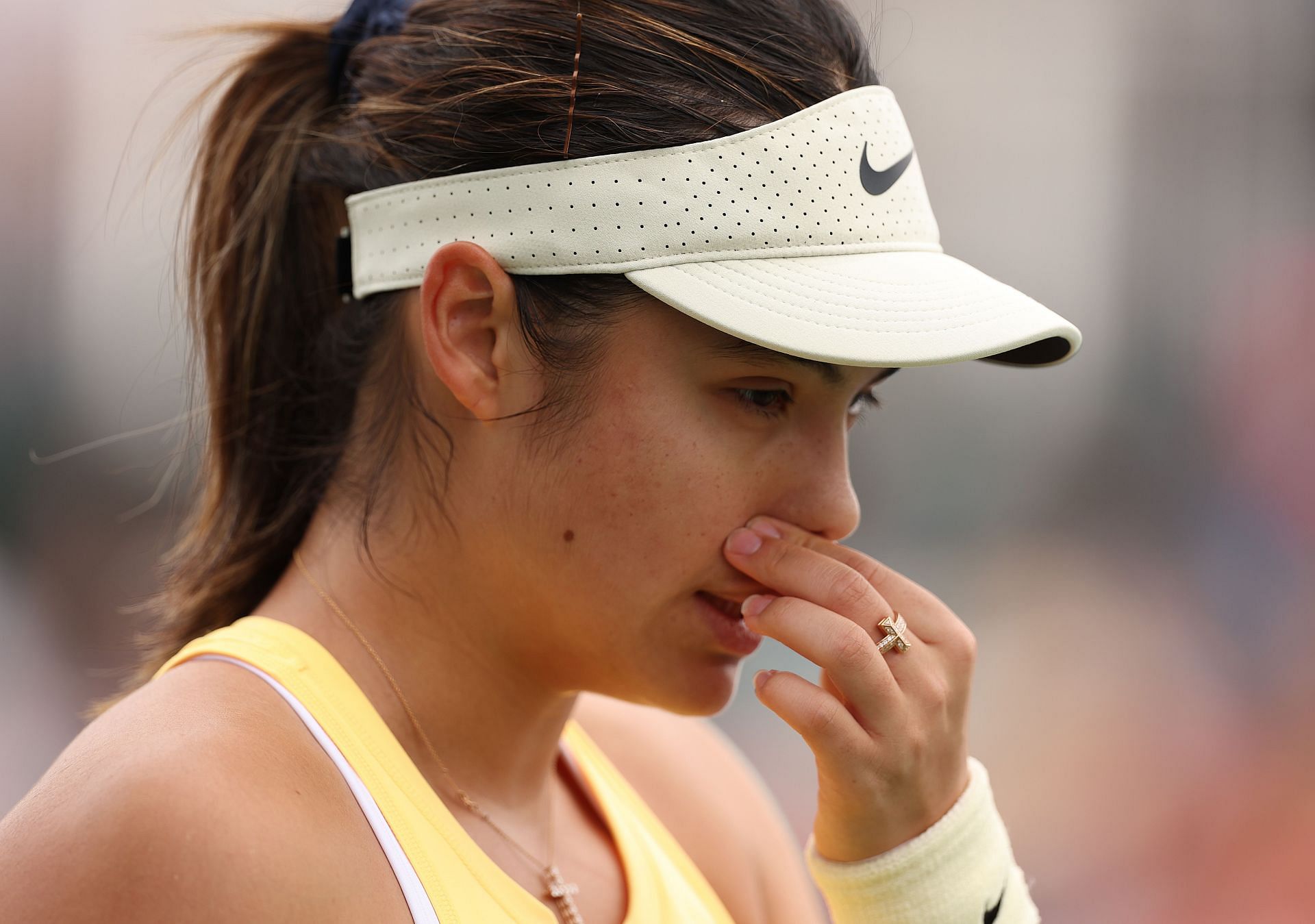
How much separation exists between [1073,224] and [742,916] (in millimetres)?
6250

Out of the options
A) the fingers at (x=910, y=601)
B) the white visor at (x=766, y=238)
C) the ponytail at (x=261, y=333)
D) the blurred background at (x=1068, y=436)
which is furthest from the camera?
the blurred background at (x=1068, y=436)

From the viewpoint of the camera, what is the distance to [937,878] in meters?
1.56

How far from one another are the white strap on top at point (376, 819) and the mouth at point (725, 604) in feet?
1.55

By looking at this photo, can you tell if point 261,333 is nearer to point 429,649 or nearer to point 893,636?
point 429,649

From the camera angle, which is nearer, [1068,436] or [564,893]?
[564,893]

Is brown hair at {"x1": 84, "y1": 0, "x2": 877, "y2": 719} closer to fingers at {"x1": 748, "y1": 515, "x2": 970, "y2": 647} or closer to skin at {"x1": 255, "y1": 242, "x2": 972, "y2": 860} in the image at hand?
skin at {"x1": 255, "y1": 242, "x2": 972, "y2": 860}

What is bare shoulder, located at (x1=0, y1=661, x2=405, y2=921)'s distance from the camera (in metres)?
1.10

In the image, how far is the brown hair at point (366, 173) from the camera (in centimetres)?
146

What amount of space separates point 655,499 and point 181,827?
61 centimetres

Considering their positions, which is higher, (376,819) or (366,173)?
(366,173)

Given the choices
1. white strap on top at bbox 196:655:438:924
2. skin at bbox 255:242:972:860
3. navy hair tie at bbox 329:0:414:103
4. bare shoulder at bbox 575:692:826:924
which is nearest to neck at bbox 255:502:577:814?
skin at bbox 255:242:972:860

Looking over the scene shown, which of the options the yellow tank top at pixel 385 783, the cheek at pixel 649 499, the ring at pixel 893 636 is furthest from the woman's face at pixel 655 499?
the yellow tank top at pixel 385 783

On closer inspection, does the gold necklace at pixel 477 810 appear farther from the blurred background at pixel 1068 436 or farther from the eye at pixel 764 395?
the blurred background at pixel 1068 436

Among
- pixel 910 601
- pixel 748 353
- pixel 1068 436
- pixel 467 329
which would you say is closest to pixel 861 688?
pixel 910 601
